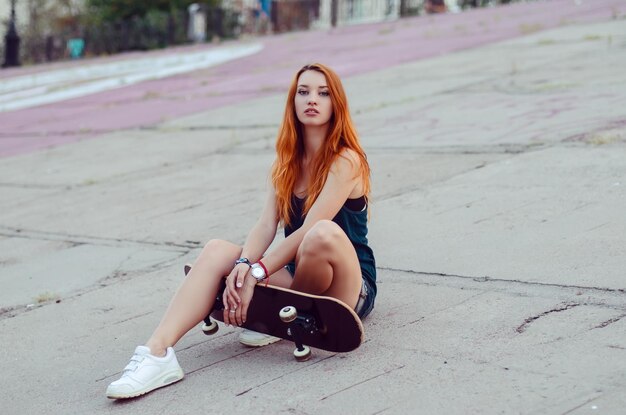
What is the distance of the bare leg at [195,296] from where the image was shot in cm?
389

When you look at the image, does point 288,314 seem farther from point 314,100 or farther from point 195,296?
point 314,100

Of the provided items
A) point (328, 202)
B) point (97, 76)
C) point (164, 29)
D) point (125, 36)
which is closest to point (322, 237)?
point (328, 202)

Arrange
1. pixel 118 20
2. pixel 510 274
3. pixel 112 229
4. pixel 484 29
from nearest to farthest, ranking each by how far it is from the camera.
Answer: pixel 510 274, pixel 112 229, pixel 484 29, pixel 118 20

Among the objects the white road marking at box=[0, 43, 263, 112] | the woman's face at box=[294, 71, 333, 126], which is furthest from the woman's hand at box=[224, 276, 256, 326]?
the white road marking at box=[0, 43, 263, 112]

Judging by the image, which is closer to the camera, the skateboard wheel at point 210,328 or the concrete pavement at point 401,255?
the concrete pavement at point 401,255

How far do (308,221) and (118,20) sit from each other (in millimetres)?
24843

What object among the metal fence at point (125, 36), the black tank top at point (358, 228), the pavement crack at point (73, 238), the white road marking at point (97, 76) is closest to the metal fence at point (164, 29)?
the metal fence at point (125, 36)

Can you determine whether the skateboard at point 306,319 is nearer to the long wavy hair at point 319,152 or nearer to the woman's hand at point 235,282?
the woman's hand at point 235,282

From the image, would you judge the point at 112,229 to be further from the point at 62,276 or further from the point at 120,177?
the point at 120,177

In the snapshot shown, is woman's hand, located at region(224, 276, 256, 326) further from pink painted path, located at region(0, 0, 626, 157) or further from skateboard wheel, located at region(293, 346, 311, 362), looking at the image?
pink painted path, located at region(0, 0, 626, 157)

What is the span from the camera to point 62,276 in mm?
5785

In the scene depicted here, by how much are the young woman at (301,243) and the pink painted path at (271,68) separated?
25.5 ft

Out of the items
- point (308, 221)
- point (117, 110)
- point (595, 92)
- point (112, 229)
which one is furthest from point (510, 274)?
point (117, 110)

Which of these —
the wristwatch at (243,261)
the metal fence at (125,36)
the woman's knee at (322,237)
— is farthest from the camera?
the metal fence at (125,36)
